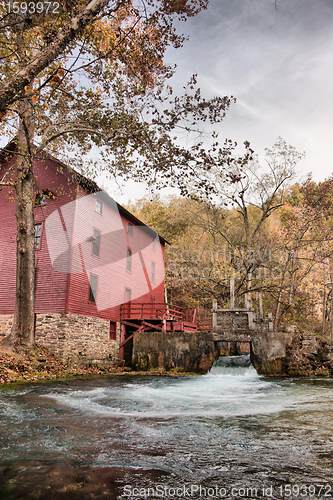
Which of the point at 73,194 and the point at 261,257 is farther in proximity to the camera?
the point at 261,257

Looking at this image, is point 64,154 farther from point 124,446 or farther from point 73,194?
point 124,446

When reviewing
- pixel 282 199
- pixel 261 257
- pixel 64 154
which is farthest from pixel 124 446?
pixel 282 199

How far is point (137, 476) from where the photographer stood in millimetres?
2941

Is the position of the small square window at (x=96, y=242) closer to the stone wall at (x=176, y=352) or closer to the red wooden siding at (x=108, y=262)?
the red wooden siding at (x=108, y=262)

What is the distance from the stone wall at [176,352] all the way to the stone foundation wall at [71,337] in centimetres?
275

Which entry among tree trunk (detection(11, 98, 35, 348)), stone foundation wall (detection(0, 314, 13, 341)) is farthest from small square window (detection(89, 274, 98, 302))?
tree trunk (detection(11, 98, 35, 348))

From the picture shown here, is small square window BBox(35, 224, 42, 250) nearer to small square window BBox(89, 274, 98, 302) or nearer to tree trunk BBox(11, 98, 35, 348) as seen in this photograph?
small square window BBox(89, 274, 98, 302)

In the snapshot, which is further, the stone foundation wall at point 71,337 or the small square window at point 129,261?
the small square window at point 129,261

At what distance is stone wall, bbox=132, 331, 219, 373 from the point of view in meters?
16.0

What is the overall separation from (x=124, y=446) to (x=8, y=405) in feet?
11.0

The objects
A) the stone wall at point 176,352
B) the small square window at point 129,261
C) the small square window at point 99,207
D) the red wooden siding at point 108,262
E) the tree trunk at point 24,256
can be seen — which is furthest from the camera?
the small square window at point 129,261

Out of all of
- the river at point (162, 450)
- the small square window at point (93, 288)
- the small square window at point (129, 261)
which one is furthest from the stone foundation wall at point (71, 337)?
the river at point (162, 450)

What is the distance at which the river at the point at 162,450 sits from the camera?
271cm

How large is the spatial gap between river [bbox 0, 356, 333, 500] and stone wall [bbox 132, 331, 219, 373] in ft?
30.4
